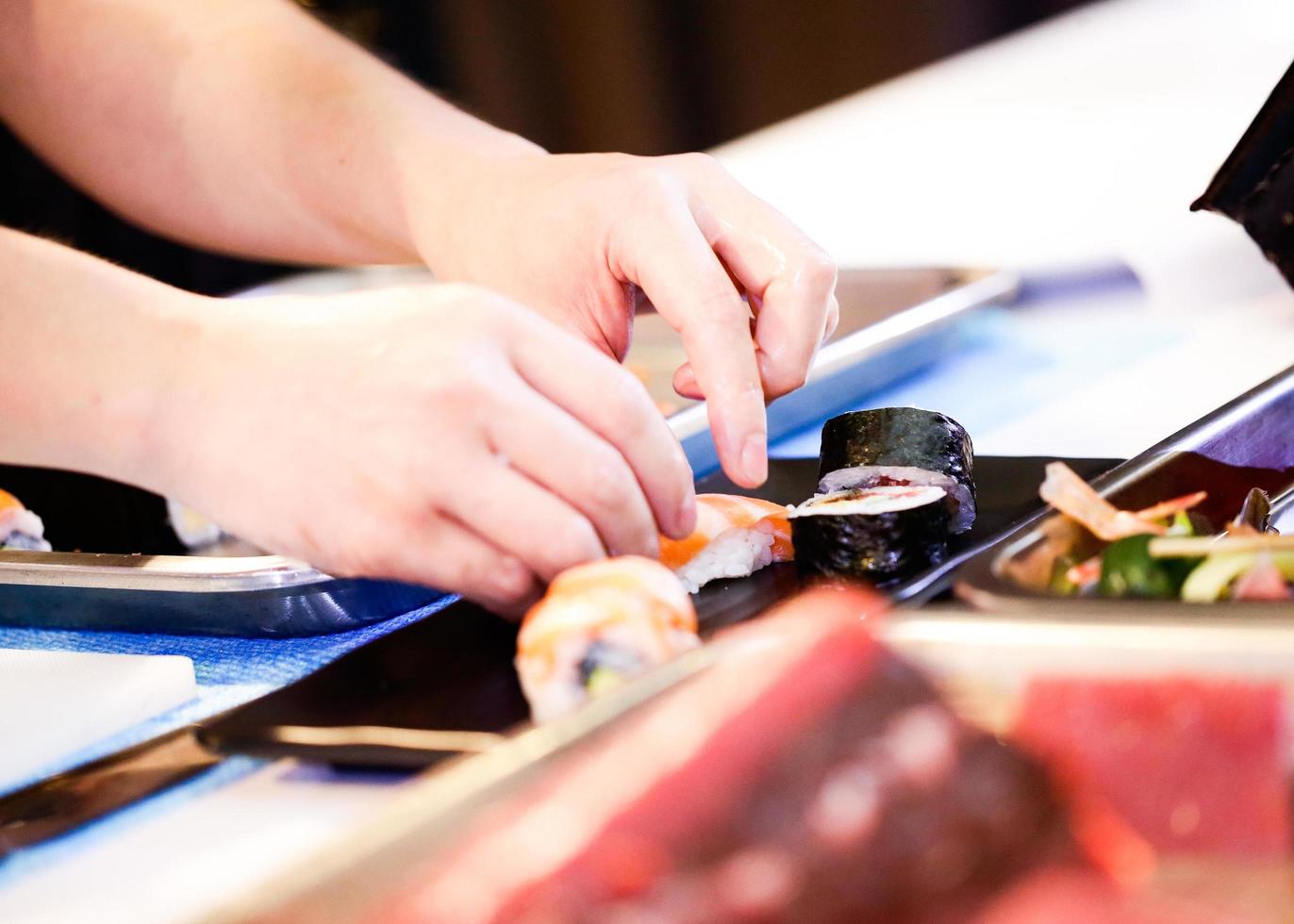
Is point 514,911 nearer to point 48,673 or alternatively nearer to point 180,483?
point 180,483

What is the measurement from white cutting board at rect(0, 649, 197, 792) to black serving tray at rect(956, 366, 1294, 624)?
738 mm

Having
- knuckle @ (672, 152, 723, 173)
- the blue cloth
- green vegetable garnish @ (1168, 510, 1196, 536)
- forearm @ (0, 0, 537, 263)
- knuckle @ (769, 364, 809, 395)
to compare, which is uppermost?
forearm @ (0, 0, 537, 263)

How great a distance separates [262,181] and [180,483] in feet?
3.67

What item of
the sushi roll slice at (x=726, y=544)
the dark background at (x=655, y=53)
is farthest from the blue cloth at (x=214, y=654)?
the dark background at (x=655, y=53)

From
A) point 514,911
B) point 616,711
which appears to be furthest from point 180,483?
point 514,911

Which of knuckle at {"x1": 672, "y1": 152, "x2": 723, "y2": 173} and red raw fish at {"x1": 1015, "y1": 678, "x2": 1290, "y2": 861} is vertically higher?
knuckle at {"x1": 672, "y1": 152, "x2": 723, "y2": 173}

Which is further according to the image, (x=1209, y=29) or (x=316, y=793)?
(x=1209, y=29)

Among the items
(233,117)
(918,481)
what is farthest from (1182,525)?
(233,117)

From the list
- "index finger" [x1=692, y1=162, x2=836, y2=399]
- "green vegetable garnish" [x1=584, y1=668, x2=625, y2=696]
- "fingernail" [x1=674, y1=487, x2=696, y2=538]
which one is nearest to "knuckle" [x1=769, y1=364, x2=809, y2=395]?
"index finger" [x1=692, y1=162, x2=836, y2=399]

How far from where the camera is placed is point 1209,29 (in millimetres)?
5008

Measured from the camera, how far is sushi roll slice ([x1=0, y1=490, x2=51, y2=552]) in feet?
5.46

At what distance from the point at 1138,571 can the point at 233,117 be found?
164 cm

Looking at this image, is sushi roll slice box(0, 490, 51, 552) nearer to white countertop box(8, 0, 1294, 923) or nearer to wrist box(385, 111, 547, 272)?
wrist box(385, 111, 547, 272)

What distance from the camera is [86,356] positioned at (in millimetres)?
→ 1188
